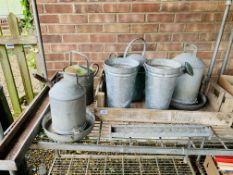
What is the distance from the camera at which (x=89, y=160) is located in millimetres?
1853

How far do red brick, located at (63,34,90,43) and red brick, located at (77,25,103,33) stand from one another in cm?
4

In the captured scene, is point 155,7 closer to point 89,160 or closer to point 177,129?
point 177,129

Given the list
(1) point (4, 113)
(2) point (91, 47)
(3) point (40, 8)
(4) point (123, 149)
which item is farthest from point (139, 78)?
(1) point (4, 113)

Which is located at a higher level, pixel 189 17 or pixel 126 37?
pixel 189 17

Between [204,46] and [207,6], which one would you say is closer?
[207,6]

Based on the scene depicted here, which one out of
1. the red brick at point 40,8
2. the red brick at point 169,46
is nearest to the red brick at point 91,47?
the red brick at point 40,8

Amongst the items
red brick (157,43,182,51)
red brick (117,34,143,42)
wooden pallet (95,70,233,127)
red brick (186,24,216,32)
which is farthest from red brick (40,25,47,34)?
red brick (186,24,216,32)

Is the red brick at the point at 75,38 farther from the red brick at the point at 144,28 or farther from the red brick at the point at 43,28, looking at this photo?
the red brick at the point at 144,28

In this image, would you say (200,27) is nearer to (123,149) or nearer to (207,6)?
(207,6)

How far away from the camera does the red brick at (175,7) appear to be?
63.3 inches

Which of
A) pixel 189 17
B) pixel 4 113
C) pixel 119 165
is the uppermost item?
pixel 189 17

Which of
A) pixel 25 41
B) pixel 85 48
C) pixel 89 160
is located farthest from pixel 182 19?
pixel 25 41

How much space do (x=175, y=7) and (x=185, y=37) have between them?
0.84 feet

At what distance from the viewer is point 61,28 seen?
1664mm
